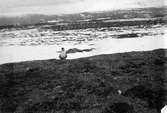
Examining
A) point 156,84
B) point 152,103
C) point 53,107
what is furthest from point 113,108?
point 156,84

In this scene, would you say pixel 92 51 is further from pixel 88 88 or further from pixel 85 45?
pixel 88 88

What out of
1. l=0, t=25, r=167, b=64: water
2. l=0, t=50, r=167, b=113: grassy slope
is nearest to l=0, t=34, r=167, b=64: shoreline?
l=0, t=25, r=167, b=64: water

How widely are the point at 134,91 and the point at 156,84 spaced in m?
1.61

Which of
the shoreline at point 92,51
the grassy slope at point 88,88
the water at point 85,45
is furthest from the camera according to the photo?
the water at point 85,45

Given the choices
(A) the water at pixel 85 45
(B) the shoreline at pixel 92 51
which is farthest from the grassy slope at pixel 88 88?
(A) the water at pixel 85 45

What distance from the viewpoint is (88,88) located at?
12.7 m

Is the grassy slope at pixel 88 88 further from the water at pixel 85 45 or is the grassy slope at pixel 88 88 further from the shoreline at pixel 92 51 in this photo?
the water at pixel 85 45

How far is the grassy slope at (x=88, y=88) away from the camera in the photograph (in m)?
10.8

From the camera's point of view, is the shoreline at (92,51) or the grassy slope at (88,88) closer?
the grassy slope at (88,88)

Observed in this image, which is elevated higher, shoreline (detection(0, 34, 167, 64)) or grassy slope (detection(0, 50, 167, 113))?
grassy slope (detection(0, 50, 167, 113))

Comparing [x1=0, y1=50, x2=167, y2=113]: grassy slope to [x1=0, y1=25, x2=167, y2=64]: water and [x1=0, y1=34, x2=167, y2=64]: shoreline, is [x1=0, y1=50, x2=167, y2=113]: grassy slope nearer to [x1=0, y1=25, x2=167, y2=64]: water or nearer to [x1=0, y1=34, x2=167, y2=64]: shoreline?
[x1=0, y1=34, x2=167, y2=64]: shoreline

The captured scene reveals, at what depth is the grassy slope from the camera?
10797 millimetres

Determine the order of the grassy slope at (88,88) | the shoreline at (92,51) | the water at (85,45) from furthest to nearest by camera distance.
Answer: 1. the water at (85,45)
2. the shoreline at (92,51)
3. the grassy slope at (88,88)

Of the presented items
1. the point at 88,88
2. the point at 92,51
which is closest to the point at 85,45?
the point at 92,51
